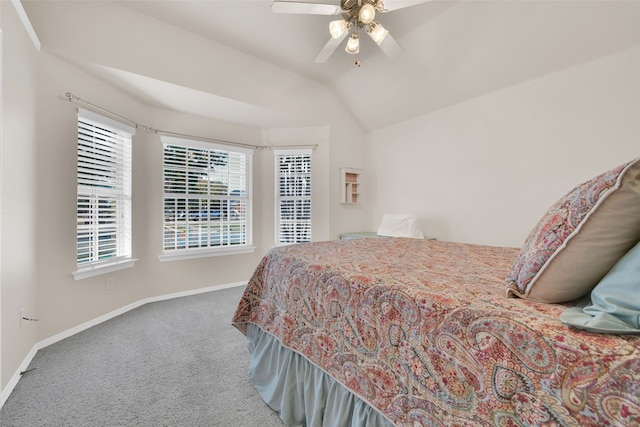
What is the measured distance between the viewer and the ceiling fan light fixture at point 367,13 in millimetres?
1943

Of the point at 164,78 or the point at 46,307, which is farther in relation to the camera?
the point at 164,78

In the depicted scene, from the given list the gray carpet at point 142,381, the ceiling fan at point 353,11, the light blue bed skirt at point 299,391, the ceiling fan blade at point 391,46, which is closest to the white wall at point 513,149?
the ceiling fan blade at point 391,46

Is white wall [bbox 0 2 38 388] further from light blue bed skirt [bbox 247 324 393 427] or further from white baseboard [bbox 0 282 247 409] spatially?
light blue bed skirt [bbox 247 324 393 427]

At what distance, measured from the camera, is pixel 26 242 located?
78.0 inches

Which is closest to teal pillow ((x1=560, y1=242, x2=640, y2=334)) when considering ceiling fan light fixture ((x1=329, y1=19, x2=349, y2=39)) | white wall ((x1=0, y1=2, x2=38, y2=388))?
ceiling fan light fixture ((x1=329, y1=19, x2=349, y2=39))

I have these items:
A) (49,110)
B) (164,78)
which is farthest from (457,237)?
(49,110)

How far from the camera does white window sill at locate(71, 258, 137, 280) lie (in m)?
2.49

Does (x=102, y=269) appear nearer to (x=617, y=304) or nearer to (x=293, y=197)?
(x=293, y=197)

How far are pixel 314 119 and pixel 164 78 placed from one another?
6.39ft

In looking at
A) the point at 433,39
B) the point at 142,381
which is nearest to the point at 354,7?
the point at 433,39

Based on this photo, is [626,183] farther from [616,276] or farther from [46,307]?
[46,307]

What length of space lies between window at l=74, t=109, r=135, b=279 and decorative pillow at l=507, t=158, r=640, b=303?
3438mm

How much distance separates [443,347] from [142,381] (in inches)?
77.3

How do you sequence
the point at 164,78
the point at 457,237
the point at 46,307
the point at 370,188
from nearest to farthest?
the point at 46,307 < the point at 164,78 < the point at 457,237 < the point at 370,188
